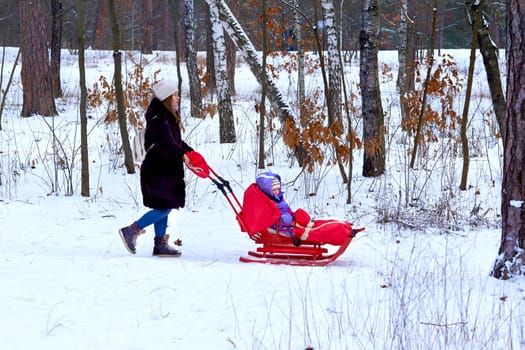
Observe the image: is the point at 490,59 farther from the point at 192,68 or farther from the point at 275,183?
the point at 192,68

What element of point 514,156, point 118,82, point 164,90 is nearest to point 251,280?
point 164,90

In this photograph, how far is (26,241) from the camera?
21.0 ft

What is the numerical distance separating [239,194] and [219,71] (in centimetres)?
381

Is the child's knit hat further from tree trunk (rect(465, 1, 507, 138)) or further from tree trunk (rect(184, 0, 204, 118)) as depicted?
tree trunk (rect(184, 0, 204, 118))

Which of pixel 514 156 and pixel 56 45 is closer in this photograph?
pixel 514 156

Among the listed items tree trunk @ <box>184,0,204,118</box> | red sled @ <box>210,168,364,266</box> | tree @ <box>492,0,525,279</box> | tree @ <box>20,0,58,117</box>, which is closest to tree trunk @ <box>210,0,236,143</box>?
tree trunk @ <box>184,0,204,118</box>

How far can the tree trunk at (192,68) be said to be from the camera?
51.6 ft

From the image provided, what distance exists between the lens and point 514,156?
4.38m

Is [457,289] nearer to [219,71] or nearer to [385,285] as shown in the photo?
[385,285]

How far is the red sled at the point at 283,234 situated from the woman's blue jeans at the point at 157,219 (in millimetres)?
589

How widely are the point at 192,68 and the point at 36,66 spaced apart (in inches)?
147

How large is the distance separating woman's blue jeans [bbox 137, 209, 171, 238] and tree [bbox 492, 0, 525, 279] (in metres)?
2.78

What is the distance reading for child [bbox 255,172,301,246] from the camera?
18.2 ft

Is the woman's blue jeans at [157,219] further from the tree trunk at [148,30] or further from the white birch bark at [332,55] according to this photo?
the tree trunk at [148,30]
